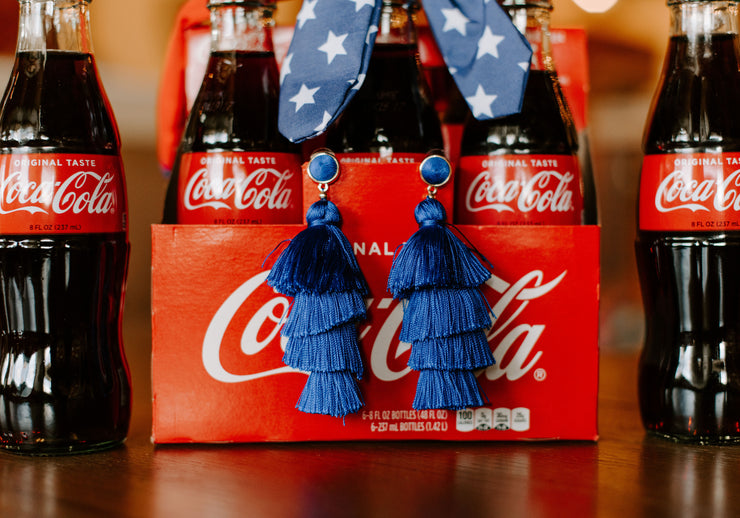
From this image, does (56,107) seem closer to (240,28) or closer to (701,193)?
(240,28)

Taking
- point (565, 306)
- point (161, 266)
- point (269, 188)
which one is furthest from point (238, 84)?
point (565, 306)

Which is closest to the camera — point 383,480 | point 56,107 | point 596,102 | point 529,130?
point 383,480

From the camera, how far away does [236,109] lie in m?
0.93

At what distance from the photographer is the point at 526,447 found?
0.84 metres

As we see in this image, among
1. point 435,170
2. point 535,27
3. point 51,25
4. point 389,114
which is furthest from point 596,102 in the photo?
point 51,25

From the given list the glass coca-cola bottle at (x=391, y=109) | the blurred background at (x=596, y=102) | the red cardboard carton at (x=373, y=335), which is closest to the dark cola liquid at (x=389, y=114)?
the glass coca-cola bottle at (x=391, y=109)

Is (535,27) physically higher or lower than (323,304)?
higher

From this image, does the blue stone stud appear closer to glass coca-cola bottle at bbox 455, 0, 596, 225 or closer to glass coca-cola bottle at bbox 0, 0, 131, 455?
glass coca-cola bottle at bbox 455, 0, 596, 225

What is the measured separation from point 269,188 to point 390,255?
6.0 inches

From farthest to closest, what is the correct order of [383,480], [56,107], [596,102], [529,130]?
[596,102], [529,130], [56,107], [383,480]

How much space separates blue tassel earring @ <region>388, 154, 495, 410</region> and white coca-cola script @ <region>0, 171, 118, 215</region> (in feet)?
0.95

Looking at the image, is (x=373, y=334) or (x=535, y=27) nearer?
(x=373, y=334)

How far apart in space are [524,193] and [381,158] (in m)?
0.16

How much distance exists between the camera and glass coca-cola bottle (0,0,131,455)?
800 mm
